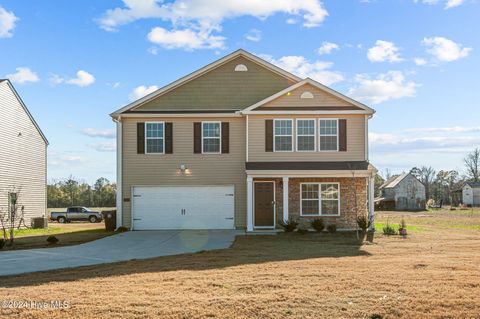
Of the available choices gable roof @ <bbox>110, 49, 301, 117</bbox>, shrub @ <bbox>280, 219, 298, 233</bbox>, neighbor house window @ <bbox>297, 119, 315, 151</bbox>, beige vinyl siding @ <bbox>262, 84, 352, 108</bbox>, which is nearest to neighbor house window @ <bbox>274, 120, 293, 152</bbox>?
neighbor house window @ <bbox>297, 119, 315, 151</bbox>

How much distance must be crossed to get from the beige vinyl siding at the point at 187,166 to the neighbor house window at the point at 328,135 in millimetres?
3757

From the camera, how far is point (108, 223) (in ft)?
82.3

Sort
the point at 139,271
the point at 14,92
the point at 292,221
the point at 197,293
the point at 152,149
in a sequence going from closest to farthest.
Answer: the point at 197,293 < the point at 139,271 < the point at 292,221 < the point at 152,149 < the point at 14,92

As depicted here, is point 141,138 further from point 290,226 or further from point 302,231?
point 302,231

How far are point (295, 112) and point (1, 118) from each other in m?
16.0

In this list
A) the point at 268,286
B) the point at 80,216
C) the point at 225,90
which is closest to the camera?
the point at 268,286

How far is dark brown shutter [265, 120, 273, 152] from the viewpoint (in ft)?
78.3

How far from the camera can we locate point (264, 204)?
2397 centimetres

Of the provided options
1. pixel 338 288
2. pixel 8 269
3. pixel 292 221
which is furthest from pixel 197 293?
pixel 292 221

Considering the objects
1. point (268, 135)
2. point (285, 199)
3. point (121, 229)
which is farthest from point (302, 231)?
point (121, 229)

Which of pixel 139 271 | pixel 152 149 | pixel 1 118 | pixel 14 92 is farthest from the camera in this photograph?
pixel 14 92

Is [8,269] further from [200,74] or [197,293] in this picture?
[200,74]

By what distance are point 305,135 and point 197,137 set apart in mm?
5145

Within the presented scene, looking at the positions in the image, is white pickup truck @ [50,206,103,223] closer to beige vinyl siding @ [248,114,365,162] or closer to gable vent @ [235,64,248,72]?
gable vent @ [235,64,248,72]
